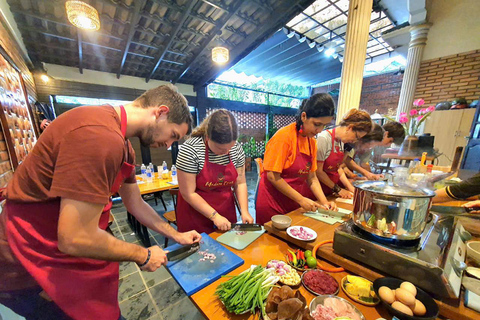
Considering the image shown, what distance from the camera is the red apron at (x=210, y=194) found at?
1494 millimetres

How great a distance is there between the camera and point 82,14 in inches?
101

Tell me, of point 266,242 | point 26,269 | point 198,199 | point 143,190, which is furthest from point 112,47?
point 266,242

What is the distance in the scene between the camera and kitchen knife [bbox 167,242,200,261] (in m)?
0.98

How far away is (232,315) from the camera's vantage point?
71 cm

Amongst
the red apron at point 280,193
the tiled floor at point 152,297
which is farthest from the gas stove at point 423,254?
the tiled floor at point 152,297

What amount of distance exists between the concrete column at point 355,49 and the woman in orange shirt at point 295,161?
5.15ft

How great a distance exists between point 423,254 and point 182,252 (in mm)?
1156

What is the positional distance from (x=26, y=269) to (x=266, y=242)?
1139 millimetres

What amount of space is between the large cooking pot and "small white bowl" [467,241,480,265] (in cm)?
30

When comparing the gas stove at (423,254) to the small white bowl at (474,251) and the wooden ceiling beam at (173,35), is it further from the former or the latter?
the wooden ceiling beam at (173,35)

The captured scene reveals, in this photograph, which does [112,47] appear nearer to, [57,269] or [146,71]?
[146,71]

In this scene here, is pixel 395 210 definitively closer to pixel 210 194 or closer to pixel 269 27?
pixel 210 194

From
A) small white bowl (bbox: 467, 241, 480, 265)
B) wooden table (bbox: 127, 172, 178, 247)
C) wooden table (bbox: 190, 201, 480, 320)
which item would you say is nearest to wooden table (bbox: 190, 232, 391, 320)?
wooden table (bbox: 190, 201, 480, 320)

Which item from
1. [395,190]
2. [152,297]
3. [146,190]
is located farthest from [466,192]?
[146,190]
